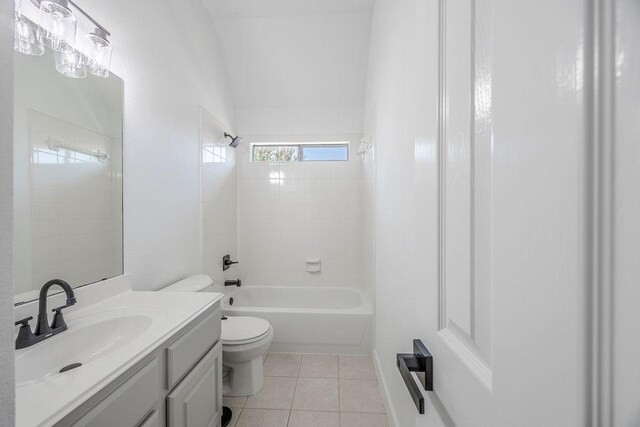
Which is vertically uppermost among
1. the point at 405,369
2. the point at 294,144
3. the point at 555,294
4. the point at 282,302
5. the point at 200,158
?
the point at 294,144

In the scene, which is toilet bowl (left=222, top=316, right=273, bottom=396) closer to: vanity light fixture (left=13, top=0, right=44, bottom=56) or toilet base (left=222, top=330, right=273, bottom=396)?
toilet base (left=222, top=330, right=273, bottom=396)

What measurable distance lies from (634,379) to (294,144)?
3.33 meters

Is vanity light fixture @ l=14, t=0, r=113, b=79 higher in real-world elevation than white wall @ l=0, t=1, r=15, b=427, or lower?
higher

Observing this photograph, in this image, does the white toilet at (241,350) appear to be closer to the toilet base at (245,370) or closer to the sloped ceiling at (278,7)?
the toilet base at (245,370)

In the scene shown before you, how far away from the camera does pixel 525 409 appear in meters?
0.28

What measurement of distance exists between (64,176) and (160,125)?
75cm

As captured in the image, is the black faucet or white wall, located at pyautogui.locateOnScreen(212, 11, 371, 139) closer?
the black faucet

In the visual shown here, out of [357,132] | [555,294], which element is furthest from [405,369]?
[357,132]

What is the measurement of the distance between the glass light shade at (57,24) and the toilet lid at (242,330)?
177 centimetres

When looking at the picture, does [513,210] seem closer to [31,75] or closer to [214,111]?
[31,75]

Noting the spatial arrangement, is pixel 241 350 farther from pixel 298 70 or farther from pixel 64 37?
pixel 298 70

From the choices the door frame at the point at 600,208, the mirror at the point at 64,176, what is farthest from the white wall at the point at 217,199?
the door frame at the point at 600,208

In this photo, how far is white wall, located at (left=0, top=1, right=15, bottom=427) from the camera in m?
0.39

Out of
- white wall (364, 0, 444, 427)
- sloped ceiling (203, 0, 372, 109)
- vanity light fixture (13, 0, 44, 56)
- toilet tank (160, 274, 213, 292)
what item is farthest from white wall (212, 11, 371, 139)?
toilet tank (160, 274, 213, 292)
